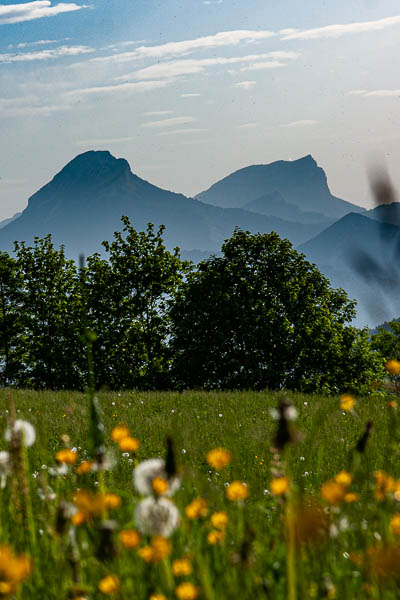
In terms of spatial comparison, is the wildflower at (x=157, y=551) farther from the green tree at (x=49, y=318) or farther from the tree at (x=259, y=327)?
the green tree at (x=49, y=318)

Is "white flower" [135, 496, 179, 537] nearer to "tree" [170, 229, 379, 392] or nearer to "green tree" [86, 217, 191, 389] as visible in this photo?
"tree" [170, 229, 379, 392]

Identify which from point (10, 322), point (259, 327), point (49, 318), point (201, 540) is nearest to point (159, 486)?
point (201, 540)

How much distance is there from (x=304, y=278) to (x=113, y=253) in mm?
13886

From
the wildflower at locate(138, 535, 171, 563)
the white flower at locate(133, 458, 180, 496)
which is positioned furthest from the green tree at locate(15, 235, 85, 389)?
the wildflower at locate(138, 535, 171, 563)

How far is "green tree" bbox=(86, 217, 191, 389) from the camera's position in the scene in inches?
1502

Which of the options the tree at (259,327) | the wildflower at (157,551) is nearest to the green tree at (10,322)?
the tree at (259,327)

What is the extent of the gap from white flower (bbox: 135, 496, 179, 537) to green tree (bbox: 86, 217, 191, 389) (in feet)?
114

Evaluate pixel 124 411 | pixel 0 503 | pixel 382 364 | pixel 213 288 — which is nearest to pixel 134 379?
pixel 213 288

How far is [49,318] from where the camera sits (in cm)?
4269

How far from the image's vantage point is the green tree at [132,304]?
38156 millimetres

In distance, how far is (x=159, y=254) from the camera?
4175 cm

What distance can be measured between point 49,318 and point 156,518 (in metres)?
42.1

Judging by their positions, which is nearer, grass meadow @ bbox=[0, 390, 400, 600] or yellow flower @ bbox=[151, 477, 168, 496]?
grass meadow @ bbox=[0, 390, 400, 600]

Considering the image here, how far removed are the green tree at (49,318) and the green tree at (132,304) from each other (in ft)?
6.07
